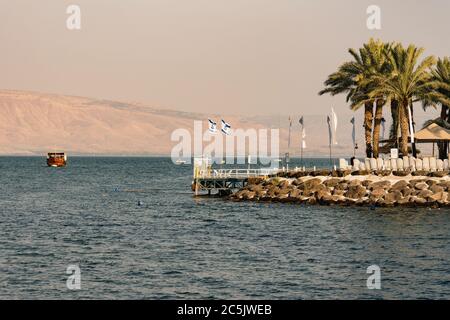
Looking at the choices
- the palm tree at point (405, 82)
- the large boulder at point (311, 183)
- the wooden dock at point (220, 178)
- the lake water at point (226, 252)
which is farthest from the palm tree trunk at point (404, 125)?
the wooden dock at point (220, 178)

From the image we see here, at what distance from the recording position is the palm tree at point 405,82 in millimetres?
76500

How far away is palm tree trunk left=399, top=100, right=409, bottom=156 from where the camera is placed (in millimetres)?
75250

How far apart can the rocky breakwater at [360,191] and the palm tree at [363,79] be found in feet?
29.0

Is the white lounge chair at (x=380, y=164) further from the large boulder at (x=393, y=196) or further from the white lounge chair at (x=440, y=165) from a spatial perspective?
the white lounge chair at (x=440, y=165)

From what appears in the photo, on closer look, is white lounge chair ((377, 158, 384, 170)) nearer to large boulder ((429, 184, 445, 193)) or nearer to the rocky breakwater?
the rocky breakwater

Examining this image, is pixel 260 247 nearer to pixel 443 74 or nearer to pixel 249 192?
pixel 249 192

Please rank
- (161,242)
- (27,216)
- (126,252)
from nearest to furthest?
(126,252), (161,242), (27,216)

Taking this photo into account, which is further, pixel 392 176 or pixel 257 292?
pixel 392 176

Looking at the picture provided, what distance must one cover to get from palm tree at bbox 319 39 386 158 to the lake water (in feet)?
44.9

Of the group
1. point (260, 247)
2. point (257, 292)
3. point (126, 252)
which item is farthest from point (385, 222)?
point (257, 292)

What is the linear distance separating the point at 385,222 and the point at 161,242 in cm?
1697

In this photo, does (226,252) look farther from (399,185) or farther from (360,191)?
(399,185)

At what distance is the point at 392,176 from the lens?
7138 cm

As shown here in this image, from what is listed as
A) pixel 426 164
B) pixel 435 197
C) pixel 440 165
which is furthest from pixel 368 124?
pixel 435 197
